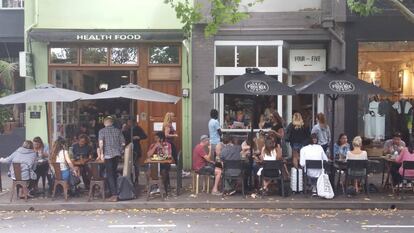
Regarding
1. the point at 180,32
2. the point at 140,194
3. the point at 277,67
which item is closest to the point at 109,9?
the point at 180,32

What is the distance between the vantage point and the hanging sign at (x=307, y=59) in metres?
16.0

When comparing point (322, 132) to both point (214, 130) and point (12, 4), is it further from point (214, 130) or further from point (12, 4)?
point (12, 4)

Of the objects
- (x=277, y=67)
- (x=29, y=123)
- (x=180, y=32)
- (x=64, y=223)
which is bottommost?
(x=64, y=223)

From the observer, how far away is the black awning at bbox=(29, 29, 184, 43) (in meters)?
15.1

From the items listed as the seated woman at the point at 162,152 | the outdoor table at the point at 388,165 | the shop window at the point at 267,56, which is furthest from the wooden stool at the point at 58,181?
the outdoor table at the point at 388,165

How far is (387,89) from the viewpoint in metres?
15.5

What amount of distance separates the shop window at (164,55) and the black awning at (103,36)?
2.07 ft

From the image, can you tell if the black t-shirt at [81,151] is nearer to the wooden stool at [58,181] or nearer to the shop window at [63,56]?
the wooden stool at [58,181]

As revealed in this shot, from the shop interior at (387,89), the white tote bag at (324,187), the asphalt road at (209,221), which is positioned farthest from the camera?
the shop interior at (387,89)

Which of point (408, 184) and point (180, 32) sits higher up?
point (180, 32)

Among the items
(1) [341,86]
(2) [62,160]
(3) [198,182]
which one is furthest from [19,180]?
(1) [341,86]

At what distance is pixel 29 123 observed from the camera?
15.9m

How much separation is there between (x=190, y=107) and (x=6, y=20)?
607 centimetres

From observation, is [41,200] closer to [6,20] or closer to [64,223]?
[64,223]
